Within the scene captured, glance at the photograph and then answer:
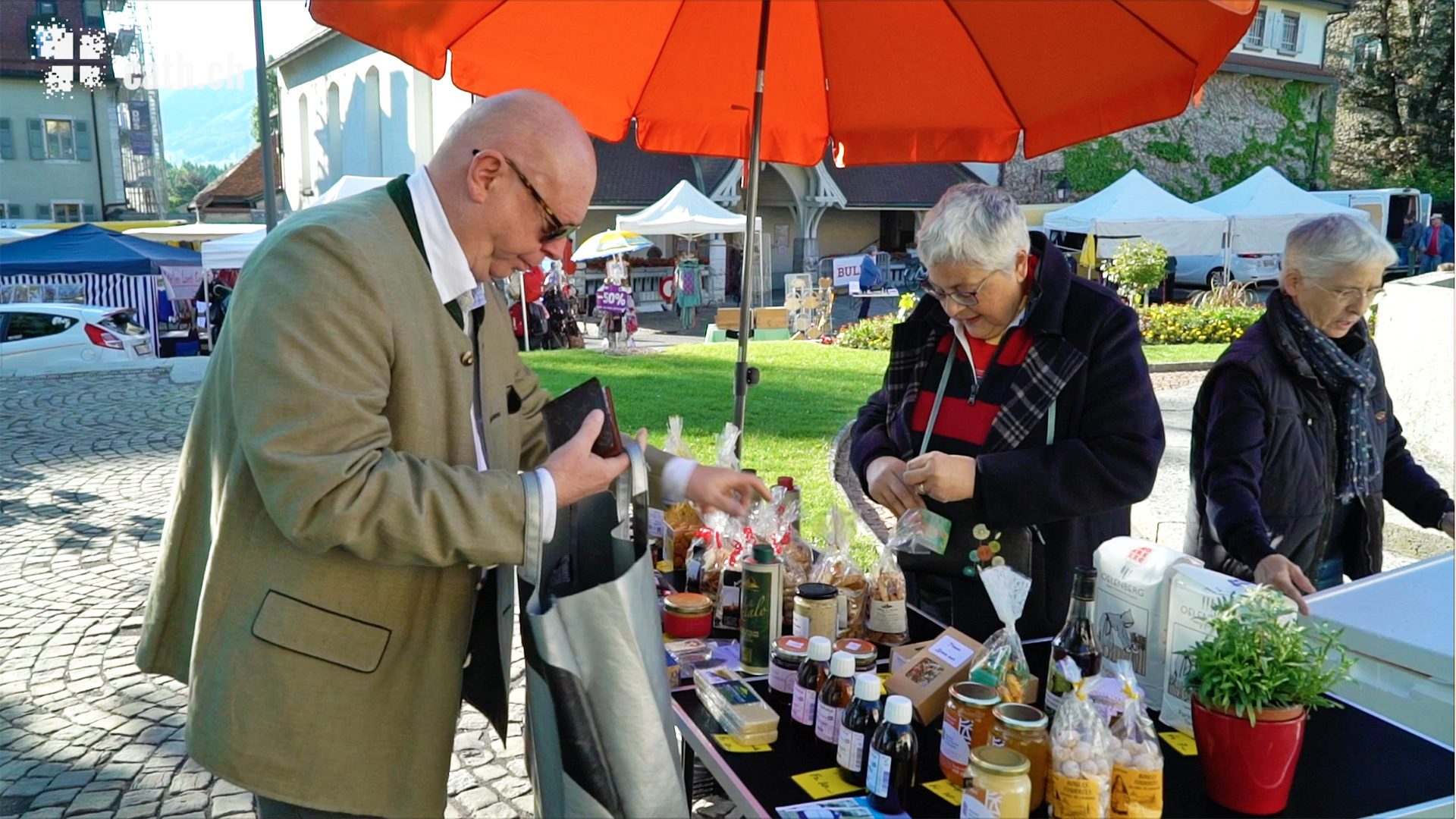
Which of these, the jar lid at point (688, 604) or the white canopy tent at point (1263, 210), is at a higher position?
the white canopy tent at point (1263, 210)

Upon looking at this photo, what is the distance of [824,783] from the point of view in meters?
1.88

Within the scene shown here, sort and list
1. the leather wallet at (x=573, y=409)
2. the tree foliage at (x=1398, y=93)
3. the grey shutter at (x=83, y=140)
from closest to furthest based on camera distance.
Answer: the leather wallet at (x=573, y=409) < the tree foliage at (x=1398, y=93) < the grey shutter at (x=83, y=140)

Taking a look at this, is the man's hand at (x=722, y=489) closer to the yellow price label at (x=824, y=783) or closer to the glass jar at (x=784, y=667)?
the glass jar at (x=784, y=667)

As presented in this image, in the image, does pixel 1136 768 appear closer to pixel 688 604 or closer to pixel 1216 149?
pixel 688 604

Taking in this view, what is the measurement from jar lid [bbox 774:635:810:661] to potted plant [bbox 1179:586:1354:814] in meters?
0.78

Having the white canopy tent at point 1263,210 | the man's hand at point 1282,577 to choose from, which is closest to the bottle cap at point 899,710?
the man's hand at point 1282,577

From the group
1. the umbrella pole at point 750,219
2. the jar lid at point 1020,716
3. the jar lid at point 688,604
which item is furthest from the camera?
the umbrella pole at point 750,219

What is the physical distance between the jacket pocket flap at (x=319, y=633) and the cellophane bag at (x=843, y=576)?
43.7 inches

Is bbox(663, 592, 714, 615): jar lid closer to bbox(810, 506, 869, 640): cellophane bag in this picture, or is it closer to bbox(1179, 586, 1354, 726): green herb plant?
bbox(810, 506, 869, 640): cellophane bag

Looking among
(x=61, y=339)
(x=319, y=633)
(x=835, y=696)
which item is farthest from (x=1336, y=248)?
(x=61, y=339)

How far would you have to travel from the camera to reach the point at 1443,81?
3444cm

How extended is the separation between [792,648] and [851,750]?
1.41 ft

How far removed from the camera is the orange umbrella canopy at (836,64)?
105 inches

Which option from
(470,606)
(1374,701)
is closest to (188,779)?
(470,606)
